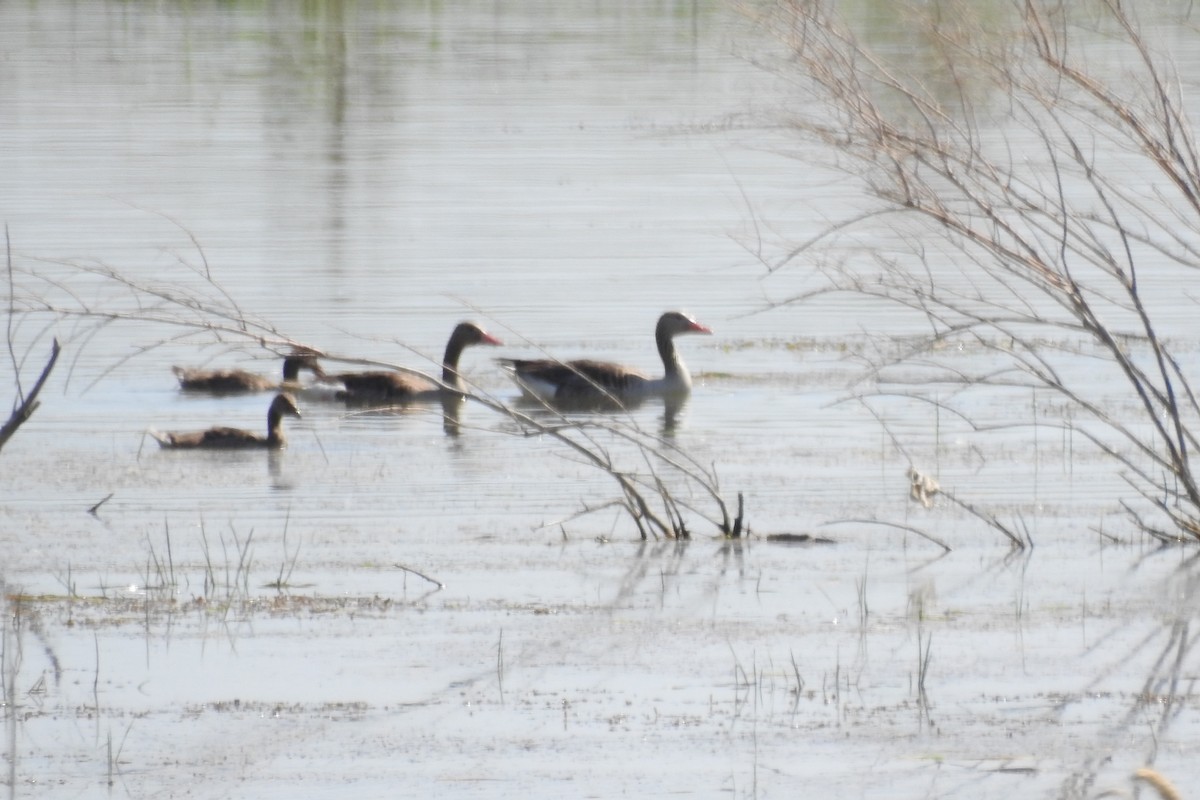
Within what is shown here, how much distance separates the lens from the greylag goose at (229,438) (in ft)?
41.8

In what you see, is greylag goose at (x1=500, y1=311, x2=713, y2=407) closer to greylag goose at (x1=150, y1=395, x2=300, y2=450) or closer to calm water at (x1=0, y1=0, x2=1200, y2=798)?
calm water at (x1=0, y1=0, x2=1200, y2=798)

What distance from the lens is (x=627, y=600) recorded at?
340 inches

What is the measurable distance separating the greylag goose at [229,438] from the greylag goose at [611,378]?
1976mm

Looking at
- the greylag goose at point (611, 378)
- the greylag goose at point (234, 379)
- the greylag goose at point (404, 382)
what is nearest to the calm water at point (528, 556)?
the greylag goose at point (234, 379)

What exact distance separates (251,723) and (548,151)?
22095 mm

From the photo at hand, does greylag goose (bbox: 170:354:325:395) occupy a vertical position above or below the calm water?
below

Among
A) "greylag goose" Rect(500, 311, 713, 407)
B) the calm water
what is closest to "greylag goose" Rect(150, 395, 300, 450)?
the calm water

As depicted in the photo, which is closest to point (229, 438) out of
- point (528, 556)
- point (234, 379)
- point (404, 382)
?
point (234, 379)

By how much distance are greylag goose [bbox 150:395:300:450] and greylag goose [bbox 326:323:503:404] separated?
1.80m

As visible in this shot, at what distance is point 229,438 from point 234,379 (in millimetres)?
2348

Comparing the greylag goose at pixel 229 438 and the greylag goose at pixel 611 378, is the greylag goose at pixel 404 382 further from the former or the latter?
the greylag goose at pixel 229 438

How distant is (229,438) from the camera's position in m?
12.9

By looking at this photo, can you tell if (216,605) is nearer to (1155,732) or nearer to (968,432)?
(1155,732)

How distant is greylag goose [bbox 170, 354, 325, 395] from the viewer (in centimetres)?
1502
